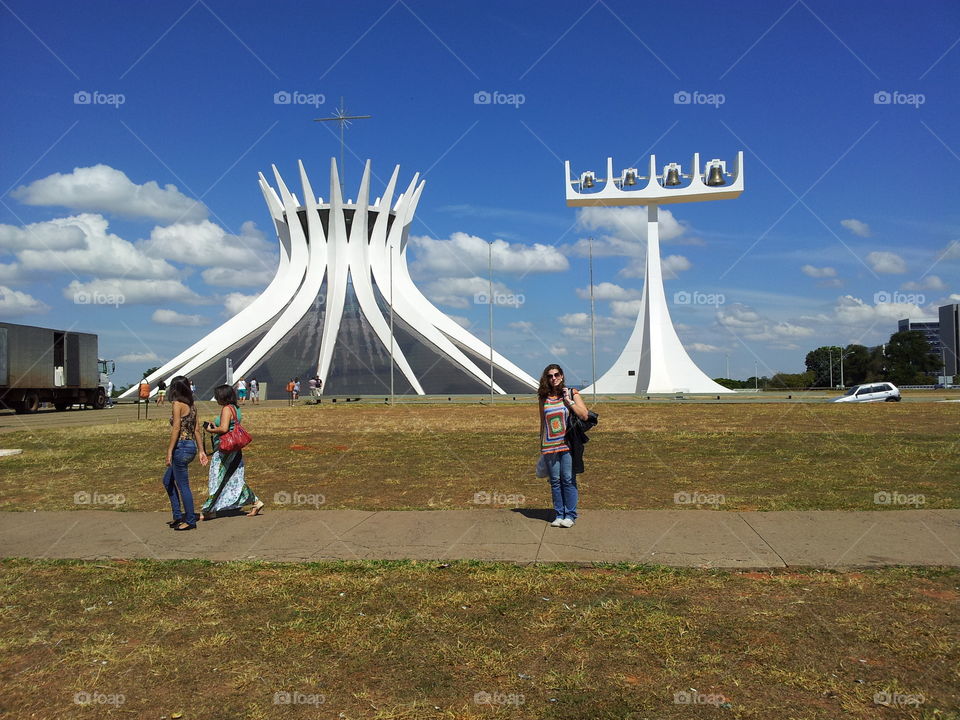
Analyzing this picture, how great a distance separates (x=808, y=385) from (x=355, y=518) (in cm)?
9284

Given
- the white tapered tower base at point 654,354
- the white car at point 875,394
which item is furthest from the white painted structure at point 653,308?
the white car at point 875,394

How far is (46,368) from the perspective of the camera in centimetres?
3106

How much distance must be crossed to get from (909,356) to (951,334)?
31.1m

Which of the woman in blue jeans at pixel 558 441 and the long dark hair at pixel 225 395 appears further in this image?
the long dark hair at pixel 225 395

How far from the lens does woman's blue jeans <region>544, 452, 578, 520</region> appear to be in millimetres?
7402

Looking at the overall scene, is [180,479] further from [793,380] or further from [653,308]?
[793,380]

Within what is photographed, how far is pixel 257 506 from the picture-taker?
27.5ft

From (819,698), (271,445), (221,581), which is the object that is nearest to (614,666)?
(819,698)

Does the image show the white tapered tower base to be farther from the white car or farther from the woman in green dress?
the woman in green dress

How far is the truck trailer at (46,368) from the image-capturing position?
94.8ft

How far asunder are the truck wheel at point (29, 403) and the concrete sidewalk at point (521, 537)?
25386 millimetres

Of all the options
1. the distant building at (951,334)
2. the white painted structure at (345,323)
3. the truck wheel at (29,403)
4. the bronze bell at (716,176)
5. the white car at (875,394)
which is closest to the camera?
the truck wheel at (29,403)

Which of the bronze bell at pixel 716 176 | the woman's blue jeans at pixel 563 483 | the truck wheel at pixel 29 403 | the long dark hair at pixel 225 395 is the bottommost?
the woman's blue jeans at pixel 563 483

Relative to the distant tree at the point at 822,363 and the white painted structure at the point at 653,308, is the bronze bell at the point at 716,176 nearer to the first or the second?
the white painted structure at the point at 653,308
